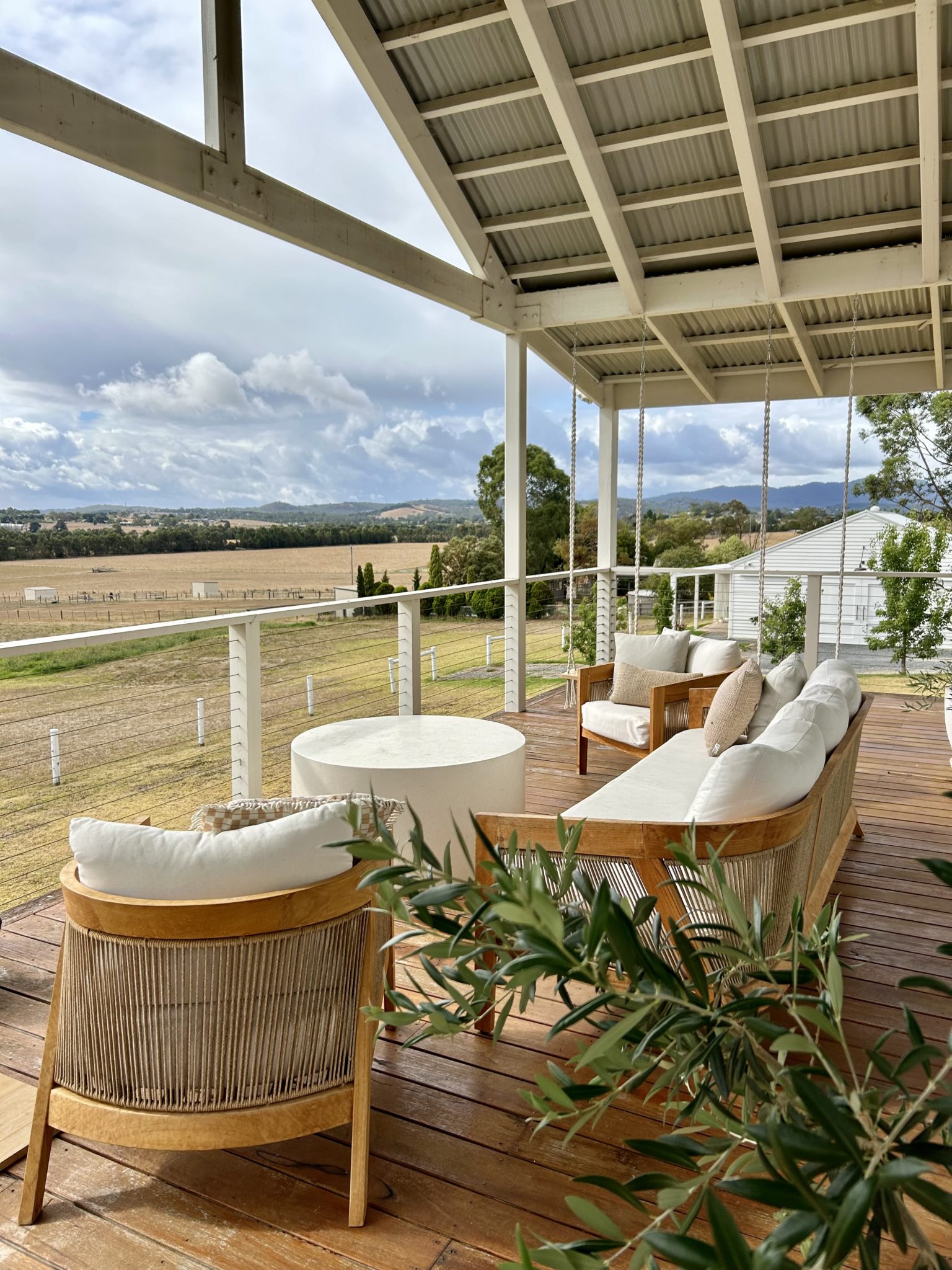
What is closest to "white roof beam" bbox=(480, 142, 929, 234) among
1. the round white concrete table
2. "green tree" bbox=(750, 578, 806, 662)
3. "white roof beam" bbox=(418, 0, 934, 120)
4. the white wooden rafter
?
the white wooden rafter

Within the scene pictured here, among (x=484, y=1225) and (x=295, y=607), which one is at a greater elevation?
(x=295, y=607)

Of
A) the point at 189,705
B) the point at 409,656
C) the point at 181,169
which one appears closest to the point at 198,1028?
the point at 181,169

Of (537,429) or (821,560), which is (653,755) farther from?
(537,429)

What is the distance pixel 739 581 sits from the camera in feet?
27.2

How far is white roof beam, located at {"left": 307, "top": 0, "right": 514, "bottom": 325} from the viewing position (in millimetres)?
4434

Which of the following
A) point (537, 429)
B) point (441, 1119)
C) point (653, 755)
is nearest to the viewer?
point (441, 1119)

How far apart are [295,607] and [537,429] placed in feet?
84.2

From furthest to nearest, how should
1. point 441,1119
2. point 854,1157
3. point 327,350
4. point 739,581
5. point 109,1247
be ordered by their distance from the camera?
point 327,350 → point 739,581 → point 441,1119 → point 109,1247 → point 854,1157

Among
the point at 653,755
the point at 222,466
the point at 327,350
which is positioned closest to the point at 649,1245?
the point at 653,755

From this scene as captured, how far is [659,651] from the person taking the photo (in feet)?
17.0

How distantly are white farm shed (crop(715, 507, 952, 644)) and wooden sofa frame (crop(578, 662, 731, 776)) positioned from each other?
251cm

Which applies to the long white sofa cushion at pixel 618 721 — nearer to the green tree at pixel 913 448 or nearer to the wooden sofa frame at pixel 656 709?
the wooden sofa frame at pixel 656 709

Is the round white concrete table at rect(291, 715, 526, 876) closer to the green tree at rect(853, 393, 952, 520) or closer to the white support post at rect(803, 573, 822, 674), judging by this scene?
the white support post at rect(803, 573, 822, 674)

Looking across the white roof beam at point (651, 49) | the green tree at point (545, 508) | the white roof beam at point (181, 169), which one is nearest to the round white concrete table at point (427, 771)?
the white roof beam at point (181, 169)
